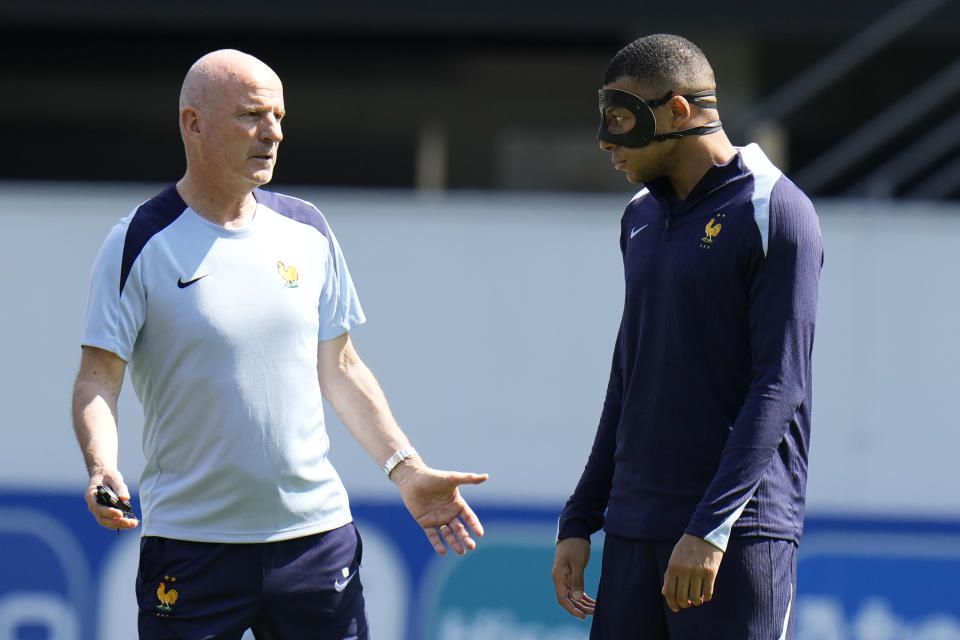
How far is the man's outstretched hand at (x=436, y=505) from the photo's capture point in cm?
303

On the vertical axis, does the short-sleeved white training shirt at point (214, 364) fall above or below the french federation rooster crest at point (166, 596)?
above

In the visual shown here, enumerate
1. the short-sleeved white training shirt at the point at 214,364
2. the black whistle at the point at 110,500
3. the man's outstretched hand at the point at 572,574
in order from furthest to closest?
the man's outstretched hand at the point at 572,574 → the short-sleeved white training shirt at the point at 214,364 → the black whistle at the point at 110,500

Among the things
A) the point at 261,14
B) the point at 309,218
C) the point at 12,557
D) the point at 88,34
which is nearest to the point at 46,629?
the point at 12,557

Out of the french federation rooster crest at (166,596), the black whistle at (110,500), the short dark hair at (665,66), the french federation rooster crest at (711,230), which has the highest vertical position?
the short dark hair at (665,66)

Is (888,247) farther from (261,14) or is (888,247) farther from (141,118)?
(141,118)

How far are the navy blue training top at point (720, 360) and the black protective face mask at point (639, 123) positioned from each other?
A: 0.11 metres

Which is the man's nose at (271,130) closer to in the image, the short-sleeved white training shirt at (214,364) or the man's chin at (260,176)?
the man's chin at (260,176)

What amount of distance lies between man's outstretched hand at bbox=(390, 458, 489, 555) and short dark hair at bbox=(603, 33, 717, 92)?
996 mm

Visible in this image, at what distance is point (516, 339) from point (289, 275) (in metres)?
2.49

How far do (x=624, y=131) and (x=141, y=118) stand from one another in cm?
836

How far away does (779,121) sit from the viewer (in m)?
9.85

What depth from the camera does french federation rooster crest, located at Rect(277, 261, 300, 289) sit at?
2.95m

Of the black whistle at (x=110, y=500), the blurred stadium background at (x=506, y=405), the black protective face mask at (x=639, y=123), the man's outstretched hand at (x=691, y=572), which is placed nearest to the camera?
the man's outstretched hand at (x=691, y=572)

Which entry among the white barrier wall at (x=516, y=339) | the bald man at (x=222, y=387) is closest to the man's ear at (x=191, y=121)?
the bald man at (x=222, y=387)
